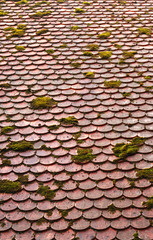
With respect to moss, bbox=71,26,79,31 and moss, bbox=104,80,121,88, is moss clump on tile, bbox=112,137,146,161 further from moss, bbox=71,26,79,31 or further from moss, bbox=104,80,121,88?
moss, bbox=71,26,79,31

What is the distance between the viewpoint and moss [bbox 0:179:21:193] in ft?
13.0

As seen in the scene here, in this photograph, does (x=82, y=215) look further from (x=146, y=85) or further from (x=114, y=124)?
(x=146, y=85)

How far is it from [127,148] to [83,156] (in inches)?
23.8

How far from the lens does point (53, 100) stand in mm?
5105

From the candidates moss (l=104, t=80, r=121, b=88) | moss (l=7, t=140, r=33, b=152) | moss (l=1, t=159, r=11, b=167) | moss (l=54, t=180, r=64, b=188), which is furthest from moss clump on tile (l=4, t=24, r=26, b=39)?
moss (l=54, t=180, r=64, b=188)

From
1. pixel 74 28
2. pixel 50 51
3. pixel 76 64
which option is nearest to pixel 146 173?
pixel 76 64

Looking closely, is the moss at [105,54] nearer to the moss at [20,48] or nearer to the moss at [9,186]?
the moss at [20,48]

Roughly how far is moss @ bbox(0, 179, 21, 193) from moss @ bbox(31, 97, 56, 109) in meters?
1.40

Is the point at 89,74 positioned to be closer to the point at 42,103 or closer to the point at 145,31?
the point at 42,103

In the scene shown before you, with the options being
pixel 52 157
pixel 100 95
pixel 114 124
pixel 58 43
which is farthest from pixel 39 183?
pixel 58 43

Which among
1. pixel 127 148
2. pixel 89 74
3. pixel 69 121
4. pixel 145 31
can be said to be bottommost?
pixel 127 148

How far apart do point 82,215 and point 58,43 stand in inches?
145

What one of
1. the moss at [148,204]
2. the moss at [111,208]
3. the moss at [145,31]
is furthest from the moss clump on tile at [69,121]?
the moss at [145,31]

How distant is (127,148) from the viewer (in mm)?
4312
